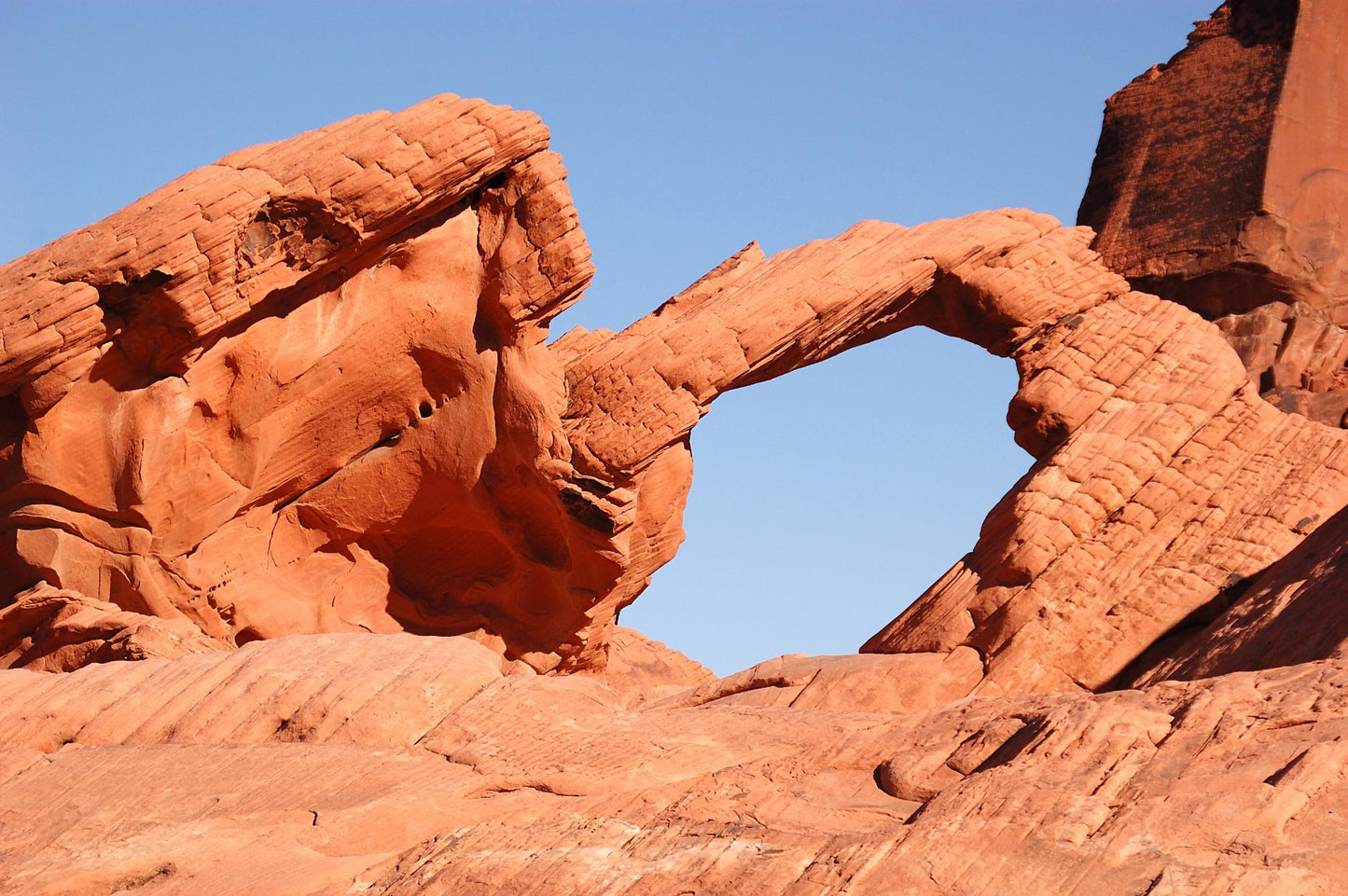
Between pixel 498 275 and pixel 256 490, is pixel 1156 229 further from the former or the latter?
pixel 256 490

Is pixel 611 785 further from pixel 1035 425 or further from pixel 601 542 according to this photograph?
pixel 1035 425

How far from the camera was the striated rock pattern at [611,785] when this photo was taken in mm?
6750

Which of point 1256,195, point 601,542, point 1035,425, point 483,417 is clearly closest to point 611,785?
point 601,542

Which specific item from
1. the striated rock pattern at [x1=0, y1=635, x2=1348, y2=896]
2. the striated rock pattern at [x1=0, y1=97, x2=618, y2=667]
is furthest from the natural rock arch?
the striated rock pattern at [x1=0, y1=635, x2=1348, y2=896]

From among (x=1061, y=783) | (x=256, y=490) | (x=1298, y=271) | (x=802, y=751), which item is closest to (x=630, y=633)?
(x=256, y=490)

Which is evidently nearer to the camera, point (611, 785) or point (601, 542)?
point (611, 785)

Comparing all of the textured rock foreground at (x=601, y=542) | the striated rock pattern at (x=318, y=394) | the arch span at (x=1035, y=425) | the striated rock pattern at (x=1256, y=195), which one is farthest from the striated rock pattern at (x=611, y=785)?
the striated rock pattern at (x=1256, y=195)

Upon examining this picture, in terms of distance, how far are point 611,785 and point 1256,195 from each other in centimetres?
1003

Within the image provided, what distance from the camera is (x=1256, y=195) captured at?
51.7 feet

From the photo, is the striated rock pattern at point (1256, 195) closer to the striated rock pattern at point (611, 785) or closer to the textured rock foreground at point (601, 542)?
the textured rock foreground at point (601, 542)

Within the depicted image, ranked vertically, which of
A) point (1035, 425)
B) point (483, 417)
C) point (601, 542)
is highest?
point (483, 417)

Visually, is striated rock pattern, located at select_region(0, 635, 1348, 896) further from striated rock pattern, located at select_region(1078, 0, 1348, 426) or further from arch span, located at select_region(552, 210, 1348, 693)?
striated rock pattern, located at select_region(1078, 0, 1348, 426)

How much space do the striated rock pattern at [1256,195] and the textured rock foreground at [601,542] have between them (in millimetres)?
42

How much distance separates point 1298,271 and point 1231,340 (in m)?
0.90
